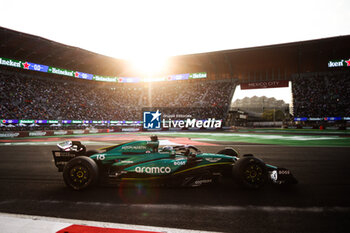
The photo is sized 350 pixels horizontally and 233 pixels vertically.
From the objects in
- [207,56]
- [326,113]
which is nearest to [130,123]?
[207,56]

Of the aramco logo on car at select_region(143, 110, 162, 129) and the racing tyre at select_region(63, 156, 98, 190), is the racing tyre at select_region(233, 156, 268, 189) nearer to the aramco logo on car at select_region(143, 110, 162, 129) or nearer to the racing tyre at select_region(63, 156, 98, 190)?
the aramco logo on car at select_region(143, 110, 162, 129)

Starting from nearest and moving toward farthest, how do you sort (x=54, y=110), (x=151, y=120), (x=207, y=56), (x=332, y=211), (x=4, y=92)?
(x=332, y=211) < (x=151, y=120) < (x=4, y=92) < (x=54, y=110) < (x=207, y=56)

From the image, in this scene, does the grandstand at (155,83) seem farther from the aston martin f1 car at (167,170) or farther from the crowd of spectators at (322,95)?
the aston martin f1 car at (167,170)

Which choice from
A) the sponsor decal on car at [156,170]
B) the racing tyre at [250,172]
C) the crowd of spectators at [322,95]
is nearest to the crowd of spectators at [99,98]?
the crowd of spectators at [322,95]

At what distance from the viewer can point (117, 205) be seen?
11.5 ft

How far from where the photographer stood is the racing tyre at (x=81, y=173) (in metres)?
4.25

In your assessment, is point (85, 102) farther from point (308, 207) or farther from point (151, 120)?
point (308, 207)

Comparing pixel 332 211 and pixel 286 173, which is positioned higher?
pixel 286 173

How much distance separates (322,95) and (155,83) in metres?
34.3

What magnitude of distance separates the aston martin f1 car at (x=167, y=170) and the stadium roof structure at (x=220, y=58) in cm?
3102

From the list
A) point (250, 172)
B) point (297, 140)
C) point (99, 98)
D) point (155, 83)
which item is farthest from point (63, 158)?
point (155, 83)

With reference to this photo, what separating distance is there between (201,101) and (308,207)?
135 feet

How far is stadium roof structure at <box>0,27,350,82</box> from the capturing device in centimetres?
3153

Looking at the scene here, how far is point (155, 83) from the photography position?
169 feet
